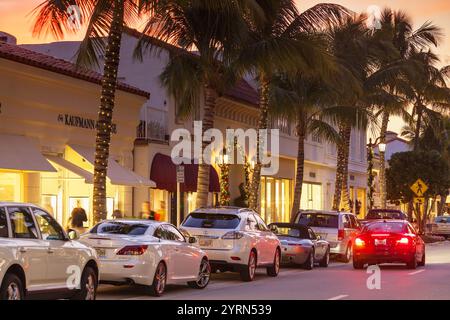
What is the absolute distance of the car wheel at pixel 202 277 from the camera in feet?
68.5

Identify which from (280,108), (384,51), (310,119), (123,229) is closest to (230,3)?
(123,229)

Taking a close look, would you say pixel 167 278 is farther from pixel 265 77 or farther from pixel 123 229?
pixel 265 77

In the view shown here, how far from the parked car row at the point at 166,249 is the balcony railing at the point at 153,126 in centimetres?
708

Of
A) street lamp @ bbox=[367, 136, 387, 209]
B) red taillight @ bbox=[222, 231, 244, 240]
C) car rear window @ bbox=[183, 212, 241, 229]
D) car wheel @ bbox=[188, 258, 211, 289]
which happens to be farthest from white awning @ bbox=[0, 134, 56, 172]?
street lamp @ bbox=[367, 136, 387, 209]

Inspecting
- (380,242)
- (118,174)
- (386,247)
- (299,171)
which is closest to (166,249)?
(380,242)

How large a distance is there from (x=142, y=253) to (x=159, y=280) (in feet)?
2.57

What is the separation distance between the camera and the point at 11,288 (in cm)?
1322

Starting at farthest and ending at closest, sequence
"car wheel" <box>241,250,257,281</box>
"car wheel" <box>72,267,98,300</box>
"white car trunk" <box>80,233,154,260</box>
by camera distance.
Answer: "car wheel" <box>241,250,257,281</box>
"white car trunk" <box>80,233,154,260</box>
"car wheel" <box>72,267,98,300</box>

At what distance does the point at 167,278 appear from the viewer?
19141mm

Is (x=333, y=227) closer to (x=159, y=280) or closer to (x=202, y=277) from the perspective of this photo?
(x=202, y=277)

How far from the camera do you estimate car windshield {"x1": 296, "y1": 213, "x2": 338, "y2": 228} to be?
32334 millimetres

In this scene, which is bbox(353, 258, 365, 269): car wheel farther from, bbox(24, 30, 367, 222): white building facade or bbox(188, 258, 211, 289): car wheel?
bbox(188, 258, 211, 289): car wheel

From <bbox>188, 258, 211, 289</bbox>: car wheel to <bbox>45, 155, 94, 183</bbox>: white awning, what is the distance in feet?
29.4
